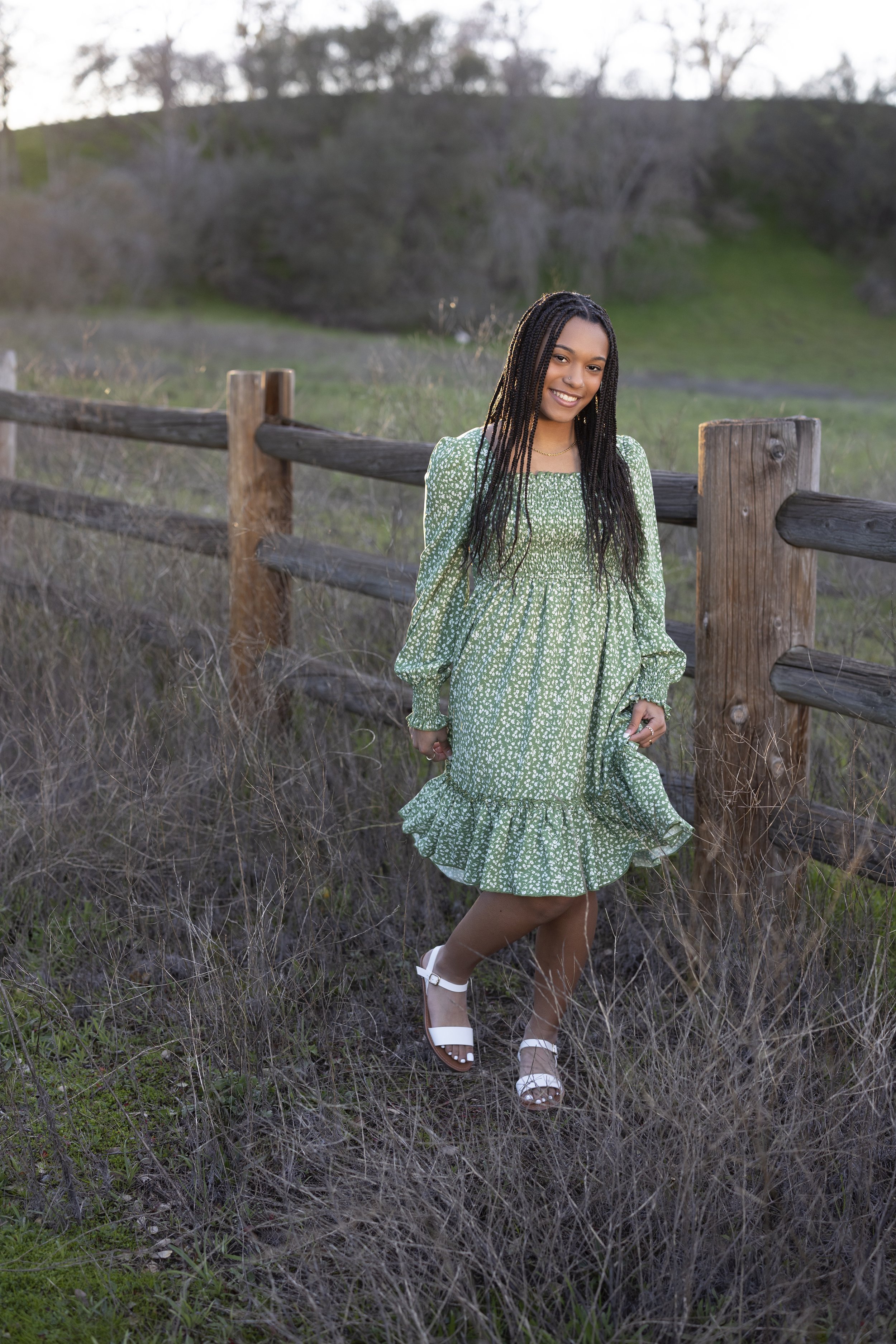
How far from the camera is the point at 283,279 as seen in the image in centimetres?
3925

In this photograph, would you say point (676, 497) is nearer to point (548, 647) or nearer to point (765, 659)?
point (765, 659)

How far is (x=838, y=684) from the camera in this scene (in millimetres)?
2627

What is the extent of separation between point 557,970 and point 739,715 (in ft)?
2.51

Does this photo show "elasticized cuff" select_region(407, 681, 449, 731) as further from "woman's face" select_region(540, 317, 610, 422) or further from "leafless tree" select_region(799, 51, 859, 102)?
"leafless tree" select_region(799, 51, 859, 102)

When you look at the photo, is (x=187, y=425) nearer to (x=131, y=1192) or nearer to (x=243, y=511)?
(x=243, y=511)

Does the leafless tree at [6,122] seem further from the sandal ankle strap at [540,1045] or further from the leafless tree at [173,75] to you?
the sandal ankle strap at [540,1045]

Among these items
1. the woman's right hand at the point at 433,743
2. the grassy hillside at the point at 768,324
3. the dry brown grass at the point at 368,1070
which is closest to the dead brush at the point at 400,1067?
the dry brown grass at the point at 368,1070

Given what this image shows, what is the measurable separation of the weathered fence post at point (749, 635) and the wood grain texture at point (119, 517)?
7.29 ft

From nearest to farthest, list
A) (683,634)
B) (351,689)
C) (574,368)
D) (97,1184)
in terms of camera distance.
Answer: (97,1184), (574,368), (683,634), (351,689)

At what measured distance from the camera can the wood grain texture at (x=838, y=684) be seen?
2562mm

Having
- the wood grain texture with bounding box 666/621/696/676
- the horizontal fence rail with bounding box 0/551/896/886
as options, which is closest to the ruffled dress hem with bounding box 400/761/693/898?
the horizontal fence rail with bounding box 0/551/896/886

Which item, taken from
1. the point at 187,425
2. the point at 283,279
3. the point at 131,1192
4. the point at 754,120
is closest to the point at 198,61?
the point at 283,279

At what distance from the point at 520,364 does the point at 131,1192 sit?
1886 mm

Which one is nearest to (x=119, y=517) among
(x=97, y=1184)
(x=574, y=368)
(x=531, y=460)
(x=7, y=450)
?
(x=7, y=450)
